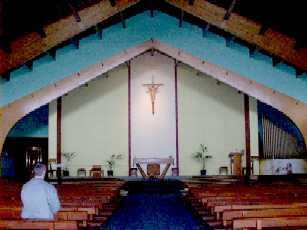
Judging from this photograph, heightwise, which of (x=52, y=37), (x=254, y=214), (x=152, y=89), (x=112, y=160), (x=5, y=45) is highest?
(x=52, y=37)

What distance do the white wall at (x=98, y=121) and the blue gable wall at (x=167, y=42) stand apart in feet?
11.5

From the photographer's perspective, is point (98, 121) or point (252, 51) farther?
point (98, 121)

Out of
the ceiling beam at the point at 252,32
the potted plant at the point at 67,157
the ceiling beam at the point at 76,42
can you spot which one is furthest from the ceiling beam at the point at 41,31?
the potted plant at the point at 67,157

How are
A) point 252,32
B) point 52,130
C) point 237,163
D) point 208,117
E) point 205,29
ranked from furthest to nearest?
point 208,117, point 52,130, point 237,163, point 205,29, point 252,32

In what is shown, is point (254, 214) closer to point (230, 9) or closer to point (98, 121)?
point (230, 9)

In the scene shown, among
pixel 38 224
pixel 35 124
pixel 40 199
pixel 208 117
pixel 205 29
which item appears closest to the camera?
pixel 38 224

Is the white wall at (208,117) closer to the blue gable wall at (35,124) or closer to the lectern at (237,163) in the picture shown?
the lectern at (237,163)

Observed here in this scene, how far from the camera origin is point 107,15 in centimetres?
1026

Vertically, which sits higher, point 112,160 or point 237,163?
point 112,160

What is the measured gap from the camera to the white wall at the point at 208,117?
50.0 ft

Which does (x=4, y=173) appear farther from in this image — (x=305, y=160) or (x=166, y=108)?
(x=305, y=160)

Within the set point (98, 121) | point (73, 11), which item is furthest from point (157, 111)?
point (73, 11)

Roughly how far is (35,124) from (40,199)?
1189cm

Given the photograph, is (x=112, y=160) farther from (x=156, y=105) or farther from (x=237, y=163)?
(x=237, y=163)
